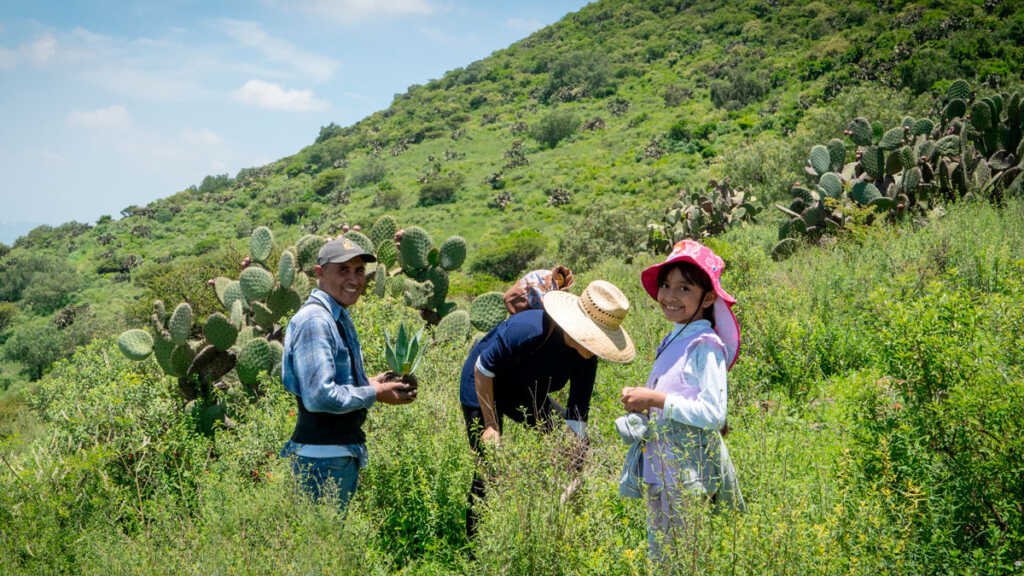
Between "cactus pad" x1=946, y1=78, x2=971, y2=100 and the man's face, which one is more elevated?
the man's face

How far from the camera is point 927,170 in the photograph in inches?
373

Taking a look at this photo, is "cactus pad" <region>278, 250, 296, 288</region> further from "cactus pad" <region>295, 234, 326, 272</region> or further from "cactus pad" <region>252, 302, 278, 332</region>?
"cactus pad" <region>295, 234, 326, 272</region>

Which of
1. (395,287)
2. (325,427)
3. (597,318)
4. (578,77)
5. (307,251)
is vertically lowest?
(395,287)

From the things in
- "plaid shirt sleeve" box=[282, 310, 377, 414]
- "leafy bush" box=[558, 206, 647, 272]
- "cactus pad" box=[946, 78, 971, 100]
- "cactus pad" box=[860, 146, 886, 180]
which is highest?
"plaid shirt sleeve" box=[282, 310, 377, 414]

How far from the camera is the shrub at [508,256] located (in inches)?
1299

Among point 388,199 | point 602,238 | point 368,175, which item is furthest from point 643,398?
point 368,175

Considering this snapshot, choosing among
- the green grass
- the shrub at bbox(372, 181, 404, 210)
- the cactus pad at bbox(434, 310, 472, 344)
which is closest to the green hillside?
the green grass

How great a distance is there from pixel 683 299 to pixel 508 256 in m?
30.7

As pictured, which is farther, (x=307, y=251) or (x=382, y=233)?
(x=382, y=233)

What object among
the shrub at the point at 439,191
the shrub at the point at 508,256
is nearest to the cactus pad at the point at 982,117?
the shrub at the point at 508,256

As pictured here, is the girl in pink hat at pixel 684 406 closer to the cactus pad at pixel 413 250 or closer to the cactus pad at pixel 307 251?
the cactus pad at pixel 307 251

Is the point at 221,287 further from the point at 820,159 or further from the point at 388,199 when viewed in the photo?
the point at 388,199

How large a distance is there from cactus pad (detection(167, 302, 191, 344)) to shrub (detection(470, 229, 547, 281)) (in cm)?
2596

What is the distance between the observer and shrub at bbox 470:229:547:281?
33.0 metres
